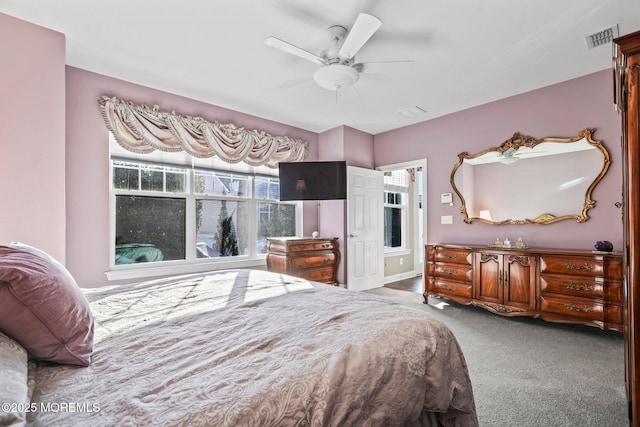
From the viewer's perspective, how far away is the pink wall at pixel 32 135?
221 cm

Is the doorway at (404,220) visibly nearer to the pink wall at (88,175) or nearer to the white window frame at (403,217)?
the white window frame at (403,217)

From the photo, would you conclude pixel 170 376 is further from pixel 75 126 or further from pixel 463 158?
pixel 463 158

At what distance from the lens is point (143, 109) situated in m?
3.27

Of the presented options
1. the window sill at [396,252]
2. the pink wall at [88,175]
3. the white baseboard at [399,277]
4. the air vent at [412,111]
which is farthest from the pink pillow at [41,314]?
the window sill at [396,252]

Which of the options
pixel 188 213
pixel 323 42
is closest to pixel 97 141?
pixel 188 213

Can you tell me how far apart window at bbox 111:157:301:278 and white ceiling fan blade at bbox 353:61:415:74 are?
2.30 m

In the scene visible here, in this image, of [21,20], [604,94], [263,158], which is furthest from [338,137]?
[21,20]

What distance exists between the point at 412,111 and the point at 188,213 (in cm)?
329

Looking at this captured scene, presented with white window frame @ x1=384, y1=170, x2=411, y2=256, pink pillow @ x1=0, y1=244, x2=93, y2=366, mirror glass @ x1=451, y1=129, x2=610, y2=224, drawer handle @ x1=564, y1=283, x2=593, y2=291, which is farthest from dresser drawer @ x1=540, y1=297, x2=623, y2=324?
pink pillow @ x1=0, y1=244, x2=93, y2=366

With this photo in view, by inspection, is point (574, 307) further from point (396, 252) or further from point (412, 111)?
point (396, 252)

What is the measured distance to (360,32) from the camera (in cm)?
202

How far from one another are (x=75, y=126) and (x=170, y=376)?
3178 millimetres

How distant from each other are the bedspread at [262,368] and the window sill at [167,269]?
73.4 inches

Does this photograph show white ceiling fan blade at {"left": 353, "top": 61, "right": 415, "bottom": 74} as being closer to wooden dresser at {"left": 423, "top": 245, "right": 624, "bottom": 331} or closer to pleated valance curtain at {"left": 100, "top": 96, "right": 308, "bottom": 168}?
pleated valance curtain at {"left": 100, "top": 96, "right": 308, "bottom": 168}
